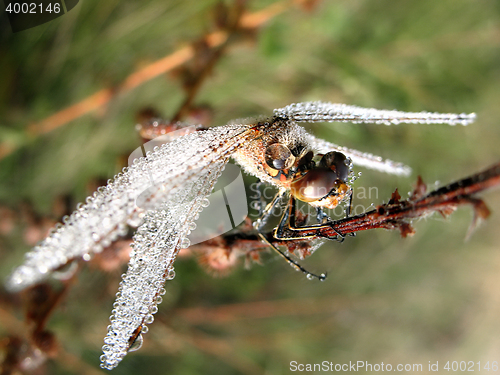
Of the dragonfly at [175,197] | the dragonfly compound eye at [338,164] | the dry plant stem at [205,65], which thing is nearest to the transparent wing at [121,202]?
the dragonfly at [175,197]

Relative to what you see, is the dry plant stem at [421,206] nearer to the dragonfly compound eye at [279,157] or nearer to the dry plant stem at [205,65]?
the dragonfly compound eye at [279,157]

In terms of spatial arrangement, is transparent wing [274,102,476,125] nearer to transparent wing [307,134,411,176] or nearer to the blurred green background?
transparent wing [307,134,411,176]

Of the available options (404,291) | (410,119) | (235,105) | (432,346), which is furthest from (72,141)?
(432,346)

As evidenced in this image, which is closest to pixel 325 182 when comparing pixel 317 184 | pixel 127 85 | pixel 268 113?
pixel 317 184

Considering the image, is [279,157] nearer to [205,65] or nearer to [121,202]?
[121,202]

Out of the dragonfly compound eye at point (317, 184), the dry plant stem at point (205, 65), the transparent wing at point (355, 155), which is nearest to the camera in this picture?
the dragonfly compound eye at point (317, 184)

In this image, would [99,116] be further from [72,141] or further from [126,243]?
[126,243]

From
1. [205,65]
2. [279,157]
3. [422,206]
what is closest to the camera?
[422,206]
